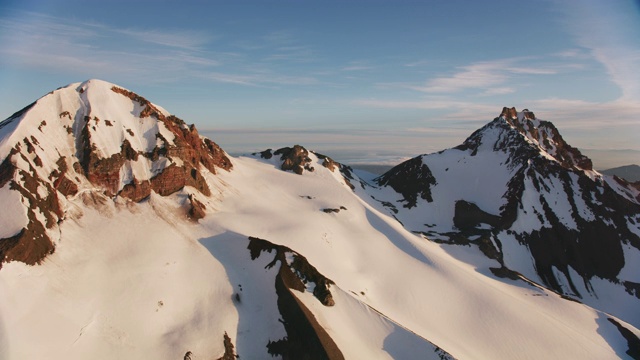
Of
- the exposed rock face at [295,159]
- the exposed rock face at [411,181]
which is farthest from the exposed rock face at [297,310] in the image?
the exposed rock face at [411,181]

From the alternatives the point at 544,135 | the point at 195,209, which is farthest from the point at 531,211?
the point at 195,209

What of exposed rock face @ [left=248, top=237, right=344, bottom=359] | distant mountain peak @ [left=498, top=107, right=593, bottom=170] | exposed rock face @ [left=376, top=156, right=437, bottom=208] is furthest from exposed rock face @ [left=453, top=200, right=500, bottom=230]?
exposed rock face @ [left=248, top=237, right=344, bottom=359]

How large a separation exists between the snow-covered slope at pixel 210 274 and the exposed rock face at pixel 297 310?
173mm

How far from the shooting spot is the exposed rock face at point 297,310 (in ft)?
152

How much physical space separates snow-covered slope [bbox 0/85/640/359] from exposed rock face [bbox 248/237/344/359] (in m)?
0.17

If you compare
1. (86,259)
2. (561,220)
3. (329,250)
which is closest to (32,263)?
(86,259)

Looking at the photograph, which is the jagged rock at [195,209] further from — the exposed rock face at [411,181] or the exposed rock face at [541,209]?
the exposed rock face at [411,181]

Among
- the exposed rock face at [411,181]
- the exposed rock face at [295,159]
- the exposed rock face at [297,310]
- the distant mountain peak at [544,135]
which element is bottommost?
the exposed rock face at [297,310]

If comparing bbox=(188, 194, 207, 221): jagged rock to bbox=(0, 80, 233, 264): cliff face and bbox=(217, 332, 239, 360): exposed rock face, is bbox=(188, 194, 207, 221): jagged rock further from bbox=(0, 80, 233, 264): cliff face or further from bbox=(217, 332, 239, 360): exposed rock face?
bbox=(217, 332, 239, 360): exposed rock face

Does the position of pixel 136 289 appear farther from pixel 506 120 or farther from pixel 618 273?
pixel 506 120

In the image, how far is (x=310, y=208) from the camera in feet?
314

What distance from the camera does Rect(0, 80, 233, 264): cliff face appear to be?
173 feet

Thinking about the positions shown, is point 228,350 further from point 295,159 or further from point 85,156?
point 295,159

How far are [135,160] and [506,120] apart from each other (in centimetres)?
13496
